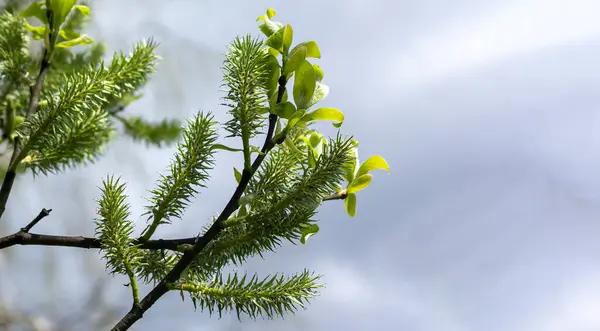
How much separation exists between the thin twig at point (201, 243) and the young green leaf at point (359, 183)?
91 millimetres

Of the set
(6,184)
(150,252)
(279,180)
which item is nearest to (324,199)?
(279,180)

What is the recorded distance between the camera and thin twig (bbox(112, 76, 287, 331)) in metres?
0.58

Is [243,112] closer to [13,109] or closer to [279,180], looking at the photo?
[279,180]

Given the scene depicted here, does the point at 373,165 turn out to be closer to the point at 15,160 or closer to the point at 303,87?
the point at 303,87

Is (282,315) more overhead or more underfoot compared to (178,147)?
more underfoot

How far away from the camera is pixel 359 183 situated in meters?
0.64

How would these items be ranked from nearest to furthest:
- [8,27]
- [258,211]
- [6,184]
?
[258,211]
[6,184]
[8,27]

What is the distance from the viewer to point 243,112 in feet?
1.93

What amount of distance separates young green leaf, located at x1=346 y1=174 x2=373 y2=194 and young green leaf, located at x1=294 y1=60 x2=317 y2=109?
9cm

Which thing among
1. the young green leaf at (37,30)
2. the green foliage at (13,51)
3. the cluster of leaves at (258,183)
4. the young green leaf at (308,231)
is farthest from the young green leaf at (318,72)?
the green foliage at (13,51)

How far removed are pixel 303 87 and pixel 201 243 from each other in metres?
0.16

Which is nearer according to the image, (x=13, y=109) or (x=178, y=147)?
(x=178, y=147)

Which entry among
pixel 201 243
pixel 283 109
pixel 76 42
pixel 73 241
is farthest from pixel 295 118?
pixel 76 42

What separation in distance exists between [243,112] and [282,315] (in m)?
0.18
